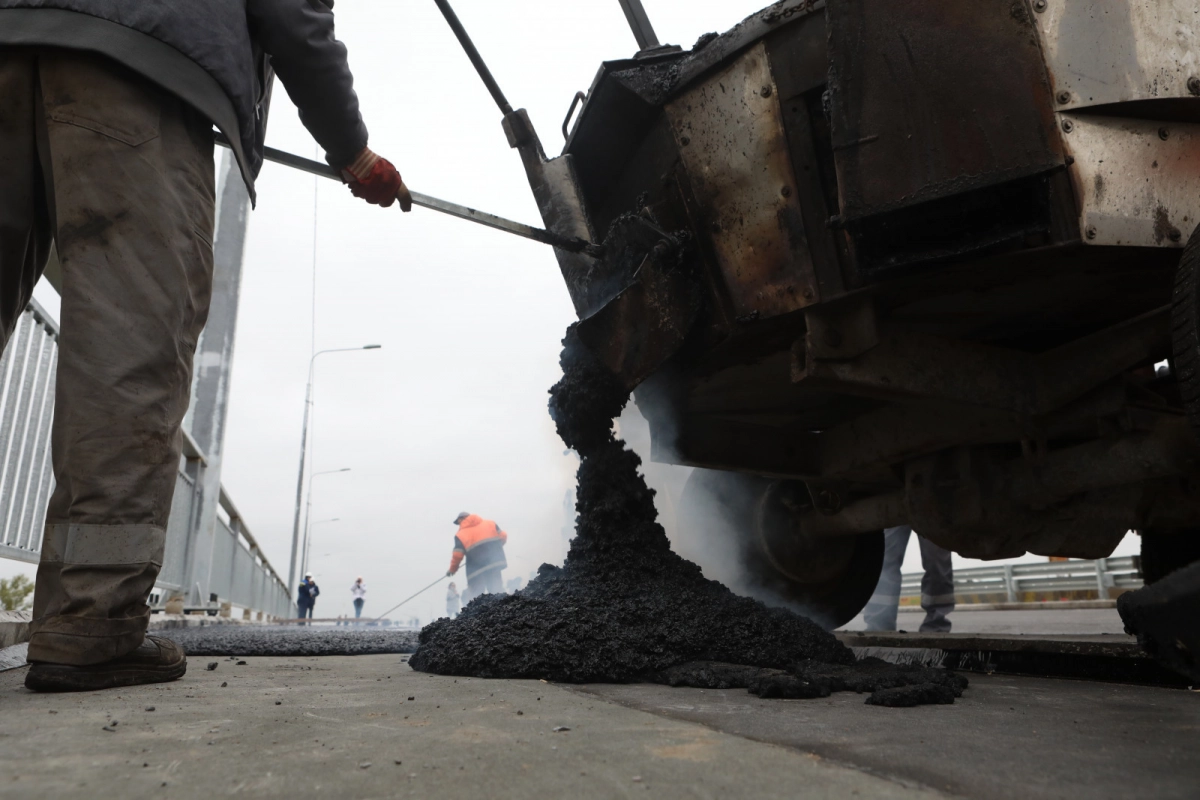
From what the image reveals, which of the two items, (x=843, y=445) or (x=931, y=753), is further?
(x=843, y=445)

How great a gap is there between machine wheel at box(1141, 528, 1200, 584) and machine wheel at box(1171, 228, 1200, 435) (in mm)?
1928

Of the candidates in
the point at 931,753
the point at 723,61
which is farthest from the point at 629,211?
the point at 931,753

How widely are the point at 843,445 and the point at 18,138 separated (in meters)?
2.77

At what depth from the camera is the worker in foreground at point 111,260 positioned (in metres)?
1.94

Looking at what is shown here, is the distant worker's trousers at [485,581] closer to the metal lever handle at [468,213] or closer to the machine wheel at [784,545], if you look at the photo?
the machine wheel at [784,545]

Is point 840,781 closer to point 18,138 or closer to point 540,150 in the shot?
point 18,138

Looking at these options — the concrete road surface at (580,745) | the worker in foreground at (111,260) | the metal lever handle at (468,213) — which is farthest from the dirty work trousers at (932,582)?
the worker in foreground at (111,260)

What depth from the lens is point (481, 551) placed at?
10141 millimetres

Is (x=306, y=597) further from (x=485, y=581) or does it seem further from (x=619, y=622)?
(x=619, y=622)

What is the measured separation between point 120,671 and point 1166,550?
371 centimetres

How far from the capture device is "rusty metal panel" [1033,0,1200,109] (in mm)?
1942

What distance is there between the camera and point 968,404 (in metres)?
2.44

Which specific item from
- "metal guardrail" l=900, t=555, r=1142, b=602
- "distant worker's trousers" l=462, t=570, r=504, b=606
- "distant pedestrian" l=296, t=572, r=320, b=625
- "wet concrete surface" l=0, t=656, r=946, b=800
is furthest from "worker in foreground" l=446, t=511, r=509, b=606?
"distant pedestrian" l=296, t=572, r=320, b=625

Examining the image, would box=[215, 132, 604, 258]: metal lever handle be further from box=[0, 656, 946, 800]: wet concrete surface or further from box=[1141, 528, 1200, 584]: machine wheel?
box=[1141, 528, 1200, 584]: machine wheel
